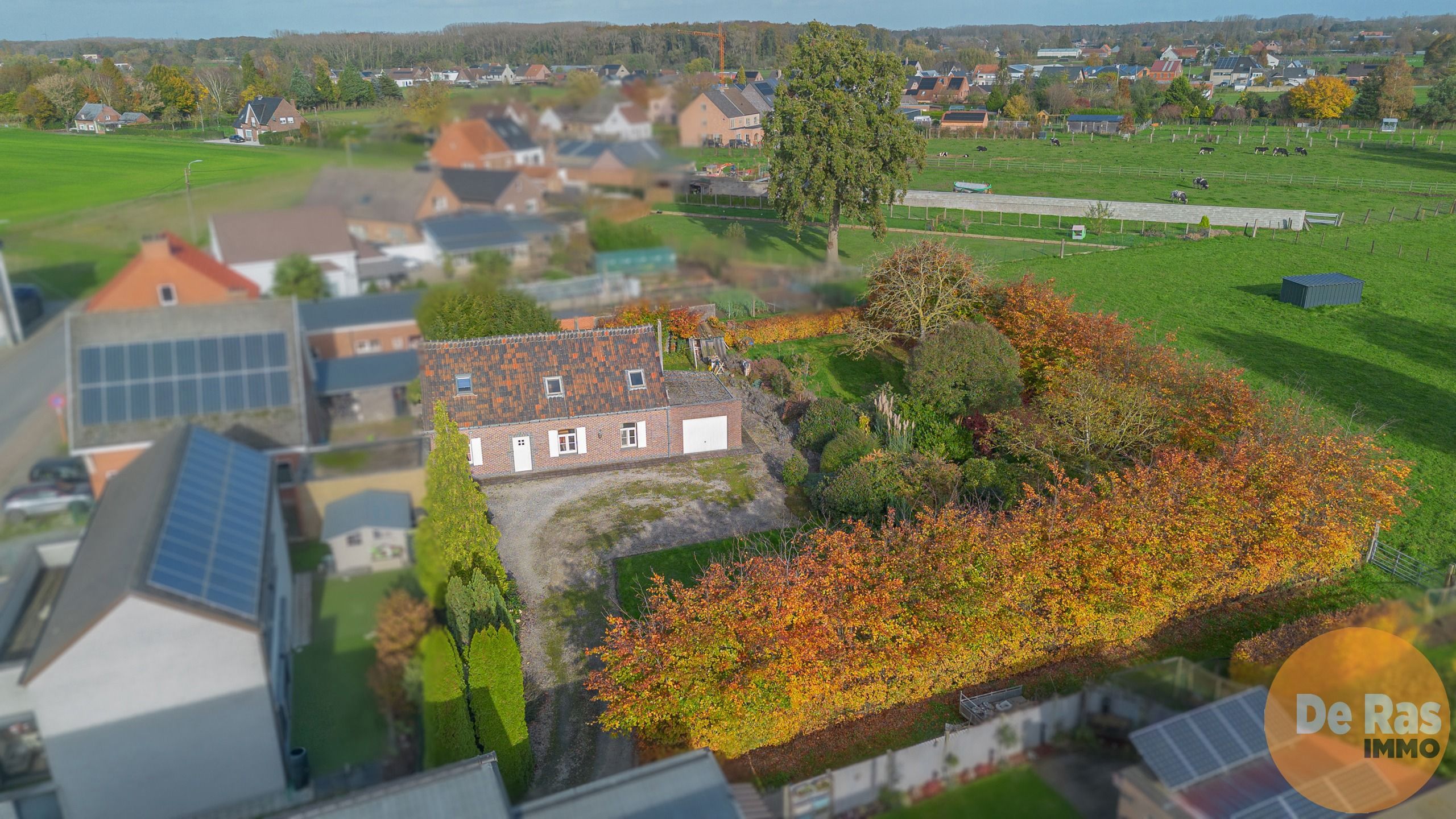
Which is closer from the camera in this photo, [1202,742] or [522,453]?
[1202,742]

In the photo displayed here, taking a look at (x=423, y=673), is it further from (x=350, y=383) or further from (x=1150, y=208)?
(x=1150, y=208)

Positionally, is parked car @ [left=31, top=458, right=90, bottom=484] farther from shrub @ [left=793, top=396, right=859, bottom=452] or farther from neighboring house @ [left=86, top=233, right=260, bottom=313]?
shrub @ [left=793, top=396, right=859, bottom=452]

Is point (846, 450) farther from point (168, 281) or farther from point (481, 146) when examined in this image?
A: point (168, 281)

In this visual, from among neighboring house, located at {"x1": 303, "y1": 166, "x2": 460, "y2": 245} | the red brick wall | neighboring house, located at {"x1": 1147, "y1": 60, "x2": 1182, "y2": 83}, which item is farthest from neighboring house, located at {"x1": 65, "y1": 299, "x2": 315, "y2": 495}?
Answer: neighboring house, located at {"x1": 1147, "y1": 60, "x2": 1182, "y2": 83}

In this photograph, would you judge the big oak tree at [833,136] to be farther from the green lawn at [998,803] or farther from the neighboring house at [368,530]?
the neighboring house at [368,530]

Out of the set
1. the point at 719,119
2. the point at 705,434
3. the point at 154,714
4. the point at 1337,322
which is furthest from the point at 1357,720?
the point at 1337,322

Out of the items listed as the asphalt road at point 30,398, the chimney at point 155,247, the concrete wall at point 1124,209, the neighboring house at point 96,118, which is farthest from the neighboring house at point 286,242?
the concrete wall at point 1124,209
